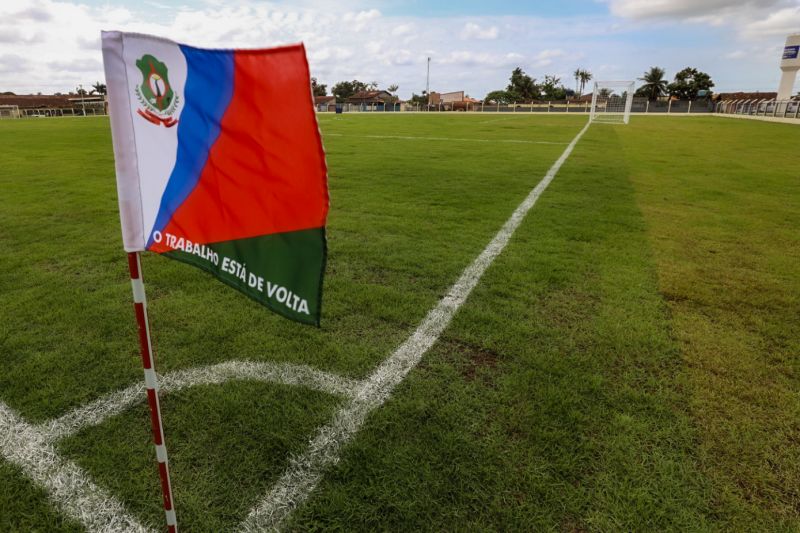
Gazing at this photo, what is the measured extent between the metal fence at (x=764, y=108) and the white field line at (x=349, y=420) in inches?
1659

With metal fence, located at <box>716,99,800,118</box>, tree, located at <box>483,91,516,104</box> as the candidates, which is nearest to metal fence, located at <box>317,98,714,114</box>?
metal fence, located at <box>716,99,800,118</box>

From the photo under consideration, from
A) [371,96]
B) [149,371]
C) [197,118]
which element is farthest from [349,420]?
[371,96]

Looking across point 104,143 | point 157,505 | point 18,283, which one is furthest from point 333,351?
point 104,143

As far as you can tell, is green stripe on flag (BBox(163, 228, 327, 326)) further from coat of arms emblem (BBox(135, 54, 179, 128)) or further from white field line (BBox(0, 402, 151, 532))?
white field line (BBox(0, 402, 151, 532))

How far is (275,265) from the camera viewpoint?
155 centimetres

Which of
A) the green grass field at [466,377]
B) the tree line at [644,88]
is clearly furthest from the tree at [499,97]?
the green grass field at [466,377]

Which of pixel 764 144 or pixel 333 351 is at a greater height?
pixel 764 144

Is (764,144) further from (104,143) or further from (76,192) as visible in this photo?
(104,143)

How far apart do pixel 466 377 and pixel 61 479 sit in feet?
6.23

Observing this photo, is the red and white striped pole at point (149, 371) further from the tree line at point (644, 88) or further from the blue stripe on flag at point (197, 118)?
the tree line at point (644, 88)

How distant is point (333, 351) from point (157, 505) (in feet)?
4.11

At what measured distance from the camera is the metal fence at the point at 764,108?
34.6 meters

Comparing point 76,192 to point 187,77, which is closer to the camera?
point 187,77

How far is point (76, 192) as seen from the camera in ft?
25.0
